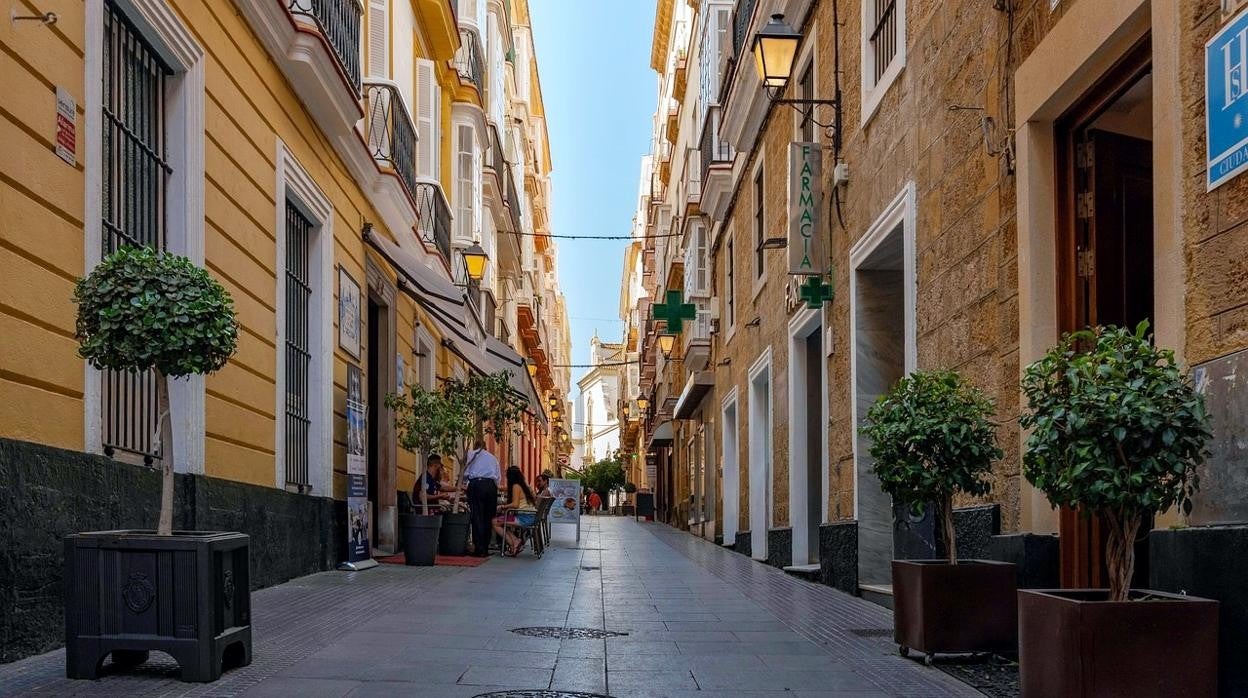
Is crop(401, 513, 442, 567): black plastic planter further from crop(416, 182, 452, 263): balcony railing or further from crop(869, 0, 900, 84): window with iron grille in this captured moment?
crop(869, 0, 900, 84): window with iron grille

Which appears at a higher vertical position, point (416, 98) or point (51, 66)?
point (416, 98)

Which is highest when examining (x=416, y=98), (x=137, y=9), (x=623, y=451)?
(x=416, y=98)

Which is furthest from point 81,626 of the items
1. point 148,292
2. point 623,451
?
point 623,451

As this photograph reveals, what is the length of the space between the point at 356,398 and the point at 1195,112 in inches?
399

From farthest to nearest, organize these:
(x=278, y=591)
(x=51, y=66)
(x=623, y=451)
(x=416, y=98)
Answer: (x=623, y=451)
(x=416, y=98)
(x=278, y=591)
(x=51, y=66)

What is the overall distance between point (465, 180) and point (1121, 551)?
20481 millimetres

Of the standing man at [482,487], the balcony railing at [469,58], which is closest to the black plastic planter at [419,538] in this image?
the standing man at [482,487]

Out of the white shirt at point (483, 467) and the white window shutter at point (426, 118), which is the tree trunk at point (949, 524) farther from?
the white window shutter at point (426, 118)

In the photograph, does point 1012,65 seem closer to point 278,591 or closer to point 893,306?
point 893,306

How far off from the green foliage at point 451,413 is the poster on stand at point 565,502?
18.6ft

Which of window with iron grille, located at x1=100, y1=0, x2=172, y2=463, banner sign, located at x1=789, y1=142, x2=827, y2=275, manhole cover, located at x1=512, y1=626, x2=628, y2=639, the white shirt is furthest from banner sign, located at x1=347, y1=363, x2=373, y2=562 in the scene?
manhole cover, located at x1=512, y1=626, x2=628, y2=639

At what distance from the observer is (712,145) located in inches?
939

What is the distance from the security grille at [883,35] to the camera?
10363mm

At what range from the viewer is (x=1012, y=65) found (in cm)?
721
